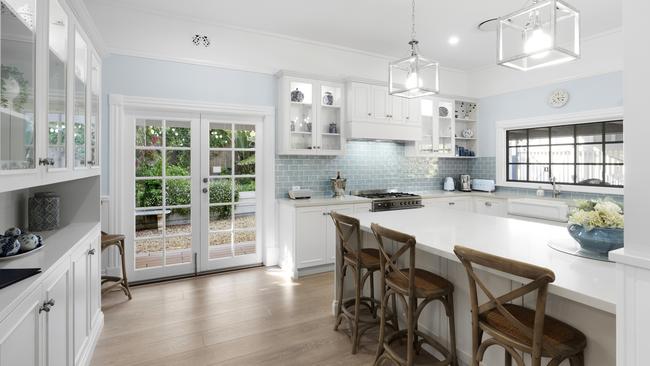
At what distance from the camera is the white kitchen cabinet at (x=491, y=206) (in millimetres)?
5144

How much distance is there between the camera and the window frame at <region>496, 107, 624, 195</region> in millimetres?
4367

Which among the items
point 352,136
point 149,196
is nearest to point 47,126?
point 149,196

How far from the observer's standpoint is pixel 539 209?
4.56m

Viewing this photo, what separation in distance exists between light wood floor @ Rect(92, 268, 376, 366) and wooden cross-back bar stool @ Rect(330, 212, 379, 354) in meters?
0.12

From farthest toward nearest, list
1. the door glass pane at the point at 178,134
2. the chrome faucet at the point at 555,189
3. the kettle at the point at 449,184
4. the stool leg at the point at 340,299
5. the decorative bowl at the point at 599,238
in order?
1. the kettle at the point at 449,184
2. the chrome faucet at the point at 555,189
3. the door glass pane at the point at 178,134
4. the stool leg at the point at 340,299
5. the decorative bowl at the point at 599,238

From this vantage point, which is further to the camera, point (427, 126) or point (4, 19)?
point (427, 126)

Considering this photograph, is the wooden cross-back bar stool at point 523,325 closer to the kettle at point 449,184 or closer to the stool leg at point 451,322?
the stool leg at point 451,322

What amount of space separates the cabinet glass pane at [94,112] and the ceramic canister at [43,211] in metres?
0.38

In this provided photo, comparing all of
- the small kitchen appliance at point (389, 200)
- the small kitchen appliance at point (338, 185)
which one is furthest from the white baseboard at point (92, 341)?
the small kitchen appliance at point (389, 200)

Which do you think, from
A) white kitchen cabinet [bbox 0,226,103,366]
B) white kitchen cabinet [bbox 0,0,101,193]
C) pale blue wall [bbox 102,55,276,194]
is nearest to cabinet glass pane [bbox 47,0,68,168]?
white kitchen cabinet [bbox 0,0,101,193]

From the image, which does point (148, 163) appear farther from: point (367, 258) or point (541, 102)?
point (541, 102)

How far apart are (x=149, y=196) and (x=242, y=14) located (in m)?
2.41

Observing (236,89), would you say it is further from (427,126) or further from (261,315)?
(427,126)

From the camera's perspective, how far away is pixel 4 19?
4.06 feet
